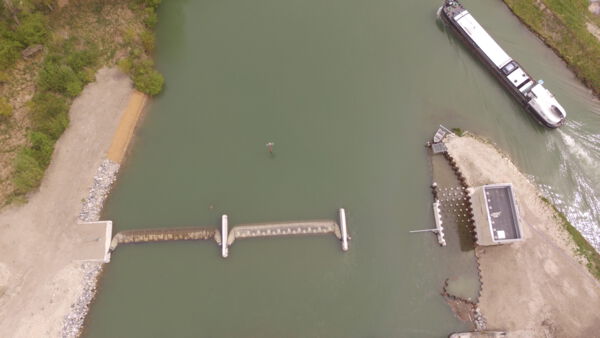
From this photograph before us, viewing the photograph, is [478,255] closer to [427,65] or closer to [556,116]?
[556,116]

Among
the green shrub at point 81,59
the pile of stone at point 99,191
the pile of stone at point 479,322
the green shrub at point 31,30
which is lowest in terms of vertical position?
the pile of stone at point 479,322

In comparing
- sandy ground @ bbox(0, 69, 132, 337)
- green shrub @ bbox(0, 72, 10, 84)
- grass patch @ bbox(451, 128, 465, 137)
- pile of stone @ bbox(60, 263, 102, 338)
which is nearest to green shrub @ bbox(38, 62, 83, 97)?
sandy ground @ bbox(0, 69, 132, 337)

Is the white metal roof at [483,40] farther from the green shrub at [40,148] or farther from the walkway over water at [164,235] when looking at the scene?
the green shrub at [40,148]

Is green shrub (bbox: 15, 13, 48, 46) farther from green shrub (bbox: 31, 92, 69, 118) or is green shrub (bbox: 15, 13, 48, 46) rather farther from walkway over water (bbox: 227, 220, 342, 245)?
walkway over water (bbox: 227, 220, 342, 245)

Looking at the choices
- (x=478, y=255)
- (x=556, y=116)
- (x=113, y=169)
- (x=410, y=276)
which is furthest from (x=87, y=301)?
(x=556, y=116)

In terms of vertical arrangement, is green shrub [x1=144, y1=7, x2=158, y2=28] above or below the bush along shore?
above

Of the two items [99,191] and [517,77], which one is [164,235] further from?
[517,77]

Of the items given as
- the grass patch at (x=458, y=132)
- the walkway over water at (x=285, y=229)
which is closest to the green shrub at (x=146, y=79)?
the walkway over water at (x=285, y=229)
